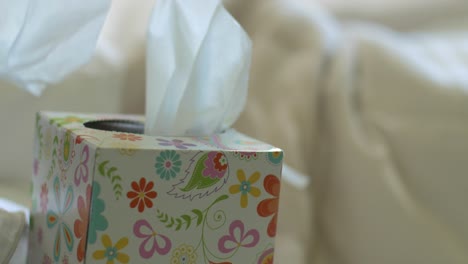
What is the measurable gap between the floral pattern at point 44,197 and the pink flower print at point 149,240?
14cm

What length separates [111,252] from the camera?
0.45 m

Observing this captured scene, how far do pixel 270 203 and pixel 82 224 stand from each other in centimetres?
16

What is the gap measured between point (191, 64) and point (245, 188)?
5.7 inches

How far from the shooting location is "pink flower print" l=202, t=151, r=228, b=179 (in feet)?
1.58

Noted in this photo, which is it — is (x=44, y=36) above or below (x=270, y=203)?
above

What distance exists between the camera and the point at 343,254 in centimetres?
93

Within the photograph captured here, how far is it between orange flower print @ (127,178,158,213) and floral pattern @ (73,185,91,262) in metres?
0.03

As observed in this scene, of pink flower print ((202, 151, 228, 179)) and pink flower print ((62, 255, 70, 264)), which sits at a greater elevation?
pink flower print ((202, 151, 228, 179))

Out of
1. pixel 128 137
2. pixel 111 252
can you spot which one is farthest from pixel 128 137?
pixel 111 252

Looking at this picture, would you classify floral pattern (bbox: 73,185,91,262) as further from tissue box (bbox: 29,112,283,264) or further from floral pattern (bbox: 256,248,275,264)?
floral pattern (bbox: 256,248,275,264)

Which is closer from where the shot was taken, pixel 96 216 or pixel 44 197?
pixel 96 216

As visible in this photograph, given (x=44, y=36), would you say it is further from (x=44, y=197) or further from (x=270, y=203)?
(x=270, y=203)

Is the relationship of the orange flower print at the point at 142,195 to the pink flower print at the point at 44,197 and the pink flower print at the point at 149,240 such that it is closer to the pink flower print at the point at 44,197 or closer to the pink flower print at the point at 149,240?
the pink flower print at the point at 149,240

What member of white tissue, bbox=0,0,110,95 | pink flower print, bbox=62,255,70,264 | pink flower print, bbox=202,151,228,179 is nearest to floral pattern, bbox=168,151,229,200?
pink flower print, bbox=202,151,228,179
